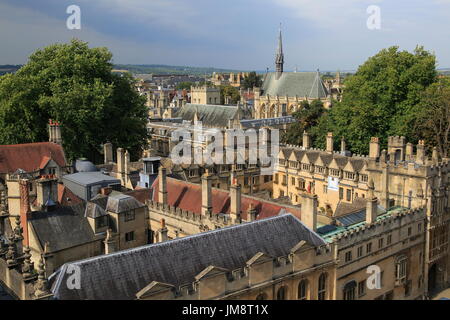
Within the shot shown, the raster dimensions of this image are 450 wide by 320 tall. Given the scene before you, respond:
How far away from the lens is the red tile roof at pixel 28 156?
1368 inches

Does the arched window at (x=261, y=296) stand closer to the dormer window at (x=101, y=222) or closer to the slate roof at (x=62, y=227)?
the slate roof at (x=62, y=227)

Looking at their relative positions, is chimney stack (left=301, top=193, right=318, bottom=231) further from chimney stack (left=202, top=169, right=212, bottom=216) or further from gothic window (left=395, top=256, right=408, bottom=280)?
gothic window (left=395, top=256, right=408, bottom=280)

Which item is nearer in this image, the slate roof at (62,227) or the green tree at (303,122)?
the slate roof at (62,227)

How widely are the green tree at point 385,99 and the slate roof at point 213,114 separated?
18.3 meters

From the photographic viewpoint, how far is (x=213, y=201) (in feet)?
93.5

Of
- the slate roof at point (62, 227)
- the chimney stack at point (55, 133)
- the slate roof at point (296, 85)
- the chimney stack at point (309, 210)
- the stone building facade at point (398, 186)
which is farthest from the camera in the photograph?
the slate roof at point (296, 85)

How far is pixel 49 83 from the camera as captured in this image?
145 feet

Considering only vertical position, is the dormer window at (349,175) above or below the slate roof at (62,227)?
above

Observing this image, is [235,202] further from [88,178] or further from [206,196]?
[88,178]

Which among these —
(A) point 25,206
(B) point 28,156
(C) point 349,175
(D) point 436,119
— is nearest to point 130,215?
(A) point 25,206

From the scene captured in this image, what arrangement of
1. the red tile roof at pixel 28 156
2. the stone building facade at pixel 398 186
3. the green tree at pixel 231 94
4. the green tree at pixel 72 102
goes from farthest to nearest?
the green tree at pixel 231 94
the green tree at pixel 72 102
the red tile roof at pixel 28 156
the stone building facade at pixel 398 186

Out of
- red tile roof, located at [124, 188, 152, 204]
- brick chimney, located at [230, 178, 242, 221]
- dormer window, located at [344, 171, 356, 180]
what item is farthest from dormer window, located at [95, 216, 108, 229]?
dormer window, located at [344, 171, 356, 180]

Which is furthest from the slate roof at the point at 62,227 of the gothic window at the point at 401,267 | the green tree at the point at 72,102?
the green tree at the point at 72,102

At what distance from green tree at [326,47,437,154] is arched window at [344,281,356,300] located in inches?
1038
